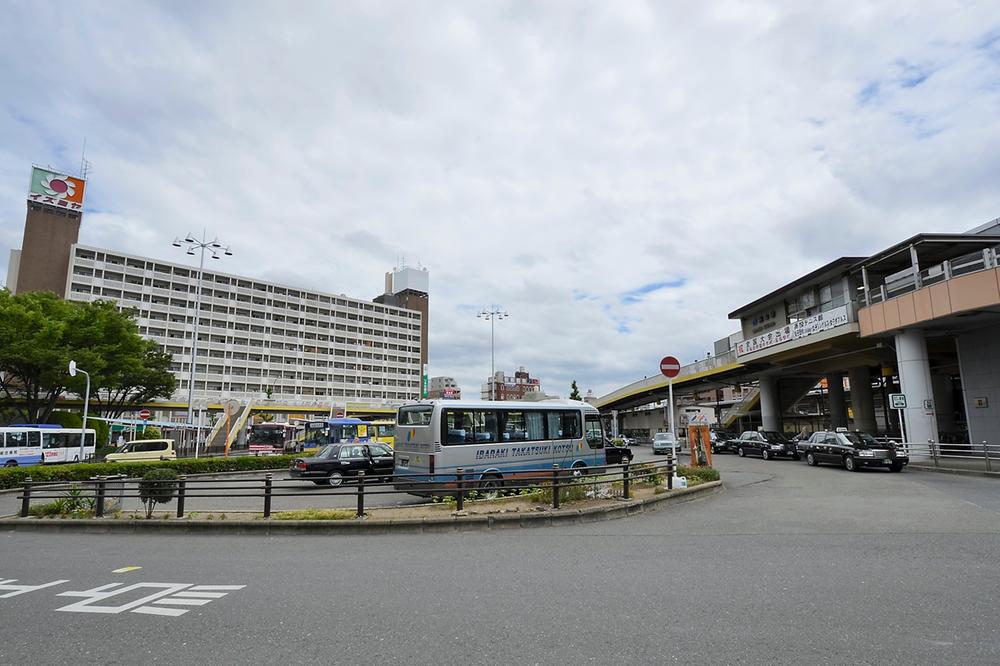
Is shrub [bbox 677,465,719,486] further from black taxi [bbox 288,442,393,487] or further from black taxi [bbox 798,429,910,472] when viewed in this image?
black taxi [bbox 288,442,393,487]

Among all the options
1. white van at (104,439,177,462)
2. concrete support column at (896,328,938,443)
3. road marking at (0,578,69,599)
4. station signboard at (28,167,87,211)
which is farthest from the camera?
station signboard at (28,167,87,211)

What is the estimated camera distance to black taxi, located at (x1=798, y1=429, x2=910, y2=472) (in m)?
20.5

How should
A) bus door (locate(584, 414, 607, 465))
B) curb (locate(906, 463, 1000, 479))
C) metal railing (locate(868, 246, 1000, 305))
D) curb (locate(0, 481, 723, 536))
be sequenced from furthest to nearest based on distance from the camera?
metal railing (locate(868, 246, 1000, 305)), curb (locate(906, 463, 1000, 479)), bus door (locate(584, 414, 607, 465)), curb (locate(0, 481, 723, 536))

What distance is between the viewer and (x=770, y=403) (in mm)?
42375

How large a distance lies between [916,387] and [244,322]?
307 feet

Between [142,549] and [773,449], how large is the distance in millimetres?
30145

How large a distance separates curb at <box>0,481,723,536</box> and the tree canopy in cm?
3183

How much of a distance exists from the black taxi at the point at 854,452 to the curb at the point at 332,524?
47.6 ft

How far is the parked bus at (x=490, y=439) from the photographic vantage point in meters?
14.0

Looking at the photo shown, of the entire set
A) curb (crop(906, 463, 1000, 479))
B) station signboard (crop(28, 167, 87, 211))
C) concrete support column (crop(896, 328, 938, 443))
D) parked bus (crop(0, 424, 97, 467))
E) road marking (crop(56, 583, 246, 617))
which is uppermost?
station signboard (crop(28, 167, 87, 211))

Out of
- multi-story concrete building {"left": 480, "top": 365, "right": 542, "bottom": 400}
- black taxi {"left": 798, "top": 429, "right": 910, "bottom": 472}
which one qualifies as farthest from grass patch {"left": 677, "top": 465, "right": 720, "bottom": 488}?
multi-story concrete building {"left": 480, "top": 365, "right": 542, "bottom": 400}

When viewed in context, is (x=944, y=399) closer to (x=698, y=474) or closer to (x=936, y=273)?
(x=936, y=273)

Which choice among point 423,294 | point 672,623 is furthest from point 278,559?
point 423,294

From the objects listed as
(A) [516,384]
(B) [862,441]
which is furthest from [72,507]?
(A) [516,384]
